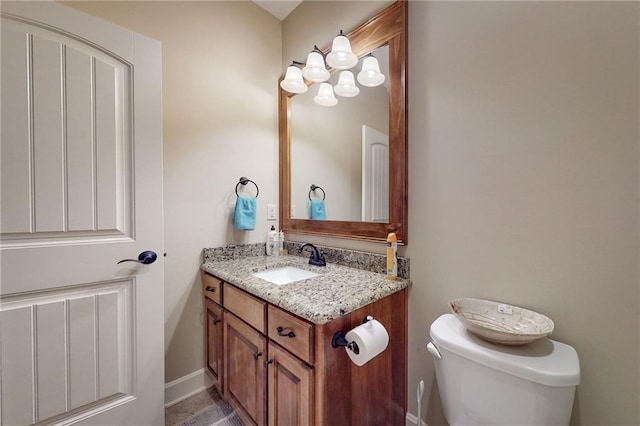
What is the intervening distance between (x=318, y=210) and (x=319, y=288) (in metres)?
0.74

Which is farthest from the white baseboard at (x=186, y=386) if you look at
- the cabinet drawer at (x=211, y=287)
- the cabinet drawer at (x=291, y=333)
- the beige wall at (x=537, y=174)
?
the beige wall at (x=537, y=174)

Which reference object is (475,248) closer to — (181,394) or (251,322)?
(251,322)

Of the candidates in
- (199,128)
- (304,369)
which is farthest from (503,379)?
(199,128)

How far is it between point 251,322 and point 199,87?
146cm

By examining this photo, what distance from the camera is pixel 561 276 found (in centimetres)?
87

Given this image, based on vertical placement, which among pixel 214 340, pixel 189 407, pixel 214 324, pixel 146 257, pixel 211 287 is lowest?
pixel 189 407

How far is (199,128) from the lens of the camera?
62.8 inches

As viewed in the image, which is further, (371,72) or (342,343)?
(371,72)

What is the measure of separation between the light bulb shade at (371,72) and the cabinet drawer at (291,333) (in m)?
1.26

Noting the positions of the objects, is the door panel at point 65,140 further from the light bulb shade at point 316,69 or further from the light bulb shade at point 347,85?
the light bulb shade at point 347,85

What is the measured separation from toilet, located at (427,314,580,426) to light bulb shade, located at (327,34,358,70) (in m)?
1.37

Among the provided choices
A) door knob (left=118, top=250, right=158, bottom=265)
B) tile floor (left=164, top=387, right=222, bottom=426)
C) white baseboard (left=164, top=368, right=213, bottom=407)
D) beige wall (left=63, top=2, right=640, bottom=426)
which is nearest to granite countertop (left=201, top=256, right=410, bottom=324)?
beige wall (left=63, top=2, right=640, bottom=426)

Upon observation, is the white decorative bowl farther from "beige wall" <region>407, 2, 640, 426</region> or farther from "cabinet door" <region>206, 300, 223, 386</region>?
"cabinet door" <region>206, 300, 223, 386</region>

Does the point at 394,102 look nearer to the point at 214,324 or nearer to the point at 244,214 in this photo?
the point at 244,214
